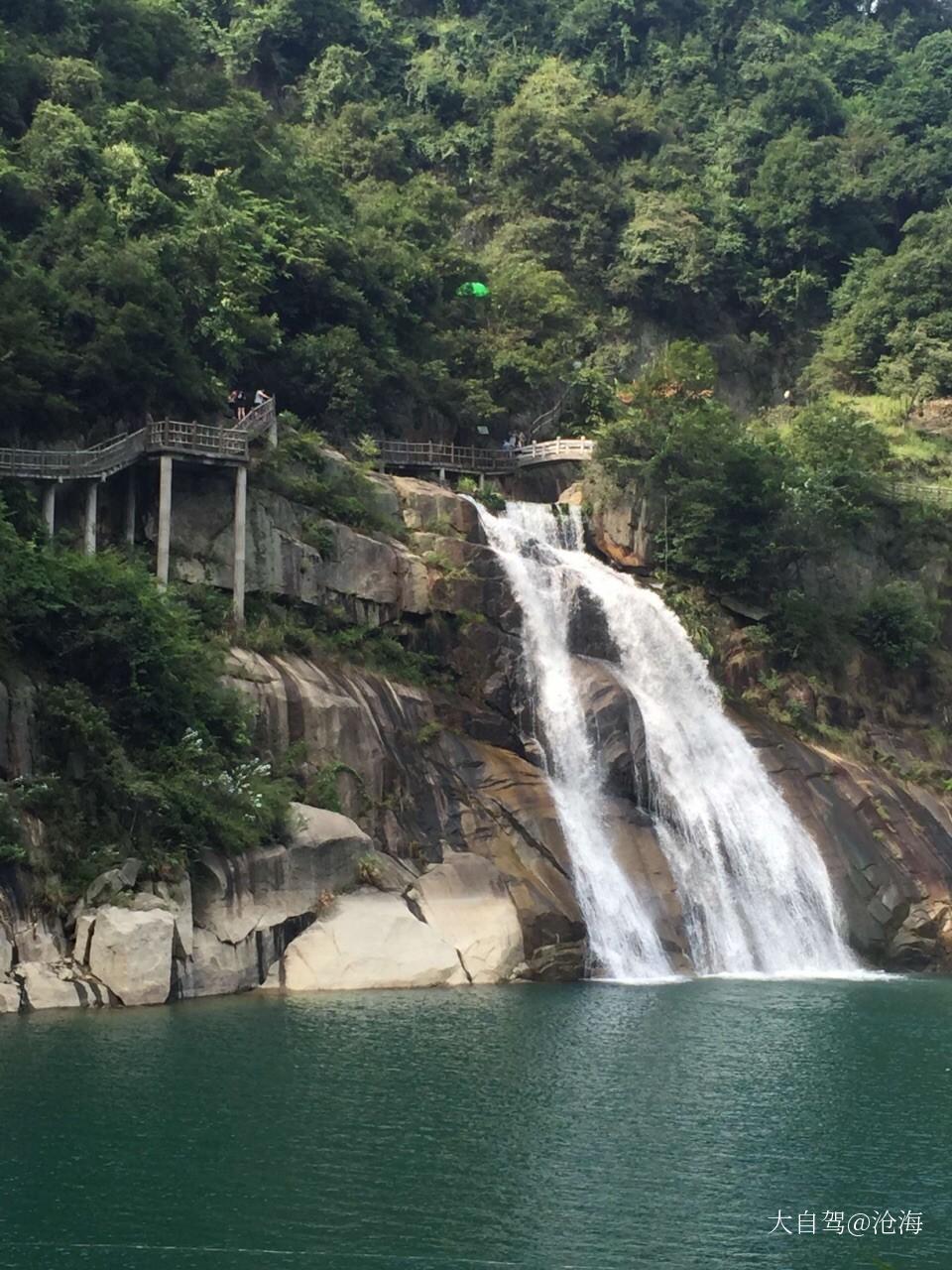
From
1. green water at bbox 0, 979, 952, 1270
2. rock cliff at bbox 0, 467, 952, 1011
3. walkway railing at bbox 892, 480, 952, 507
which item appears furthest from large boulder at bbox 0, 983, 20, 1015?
walkway railing at bbox 892, 480, 952, 507

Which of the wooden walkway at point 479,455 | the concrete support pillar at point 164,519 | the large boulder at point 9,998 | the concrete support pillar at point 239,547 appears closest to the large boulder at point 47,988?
the large boulder at point 9,998

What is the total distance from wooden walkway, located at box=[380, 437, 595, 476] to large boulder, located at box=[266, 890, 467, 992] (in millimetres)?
20094

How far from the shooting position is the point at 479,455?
56.3 m

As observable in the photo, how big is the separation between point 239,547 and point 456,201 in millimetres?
30956

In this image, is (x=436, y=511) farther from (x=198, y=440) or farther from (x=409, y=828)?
(x=409, y=828)

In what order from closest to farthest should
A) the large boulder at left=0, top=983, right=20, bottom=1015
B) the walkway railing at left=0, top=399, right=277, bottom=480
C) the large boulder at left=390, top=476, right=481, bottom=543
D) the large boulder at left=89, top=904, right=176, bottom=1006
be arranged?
the large boulder at left=0, top=983, right=20, bottom=1015, the large boulder at left=89, top=904, right=176, bottom=1006, the walkway railing at left=0, top=399, right=277, bottom=480, the large boulder at left=390, top=476, right=481, bottom=543

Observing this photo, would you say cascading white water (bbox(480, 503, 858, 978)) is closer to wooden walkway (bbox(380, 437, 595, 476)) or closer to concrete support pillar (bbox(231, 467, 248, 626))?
wooden walkway (bbox(380, 437, 595, 476))

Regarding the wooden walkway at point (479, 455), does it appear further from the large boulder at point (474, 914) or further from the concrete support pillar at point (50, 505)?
the large boulder at point (474, 914)

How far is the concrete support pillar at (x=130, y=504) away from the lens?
141ft

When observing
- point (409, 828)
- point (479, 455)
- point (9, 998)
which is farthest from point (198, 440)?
point (9, 998)

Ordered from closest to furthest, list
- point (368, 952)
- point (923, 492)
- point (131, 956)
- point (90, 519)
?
1. point (131, 956)
2. point (368, 952)
3. point (90, 519)
4. point (923, 492)

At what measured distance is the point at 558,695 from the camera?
147 ft

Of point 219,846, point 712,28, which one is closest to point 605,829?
point 219,846

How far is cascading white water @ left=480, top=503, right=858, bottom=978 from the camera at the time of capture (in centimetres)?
4131
